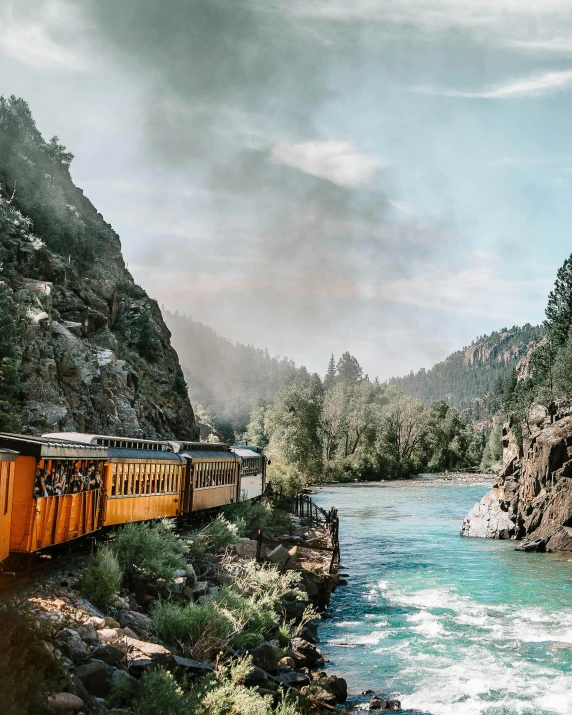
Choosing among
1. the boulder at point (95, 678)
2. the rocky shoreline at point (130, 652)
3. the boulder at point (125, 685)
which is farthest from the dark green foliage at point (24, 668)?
the boulder at point (125, 685)

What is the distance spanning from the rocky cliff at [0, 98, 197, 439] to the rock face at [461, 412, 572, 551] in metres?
27.4

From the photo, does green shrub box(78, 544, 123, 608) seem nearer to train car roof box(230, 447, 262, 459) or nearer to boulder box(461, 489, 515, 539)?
train car roof box(230, 447, 262, 459)

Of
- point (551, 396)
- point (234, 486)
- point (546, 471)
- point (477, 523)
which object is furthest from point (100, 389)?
point (551, 396)

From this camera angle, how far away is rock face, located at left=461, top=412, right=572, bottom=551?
40.9 m

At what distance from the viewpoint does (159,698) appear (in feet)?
31.8

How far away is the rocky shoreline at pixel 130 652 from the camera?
1006cm

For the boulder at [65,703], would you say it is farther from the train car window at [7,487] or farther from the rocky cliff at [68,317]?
the rocky cliff at [68,317]

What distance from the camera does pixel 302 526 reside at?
4259 centimetres

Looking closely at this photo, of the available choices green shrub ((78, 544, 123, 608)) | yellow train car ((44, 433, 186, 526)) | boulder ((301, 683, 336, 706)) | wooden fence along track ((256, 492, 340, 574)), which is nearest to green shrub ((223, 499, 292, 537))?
wooden fence along track ((256, 492, 340, 574))

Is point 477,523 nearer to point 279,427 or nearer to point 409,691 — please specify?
point 409,691

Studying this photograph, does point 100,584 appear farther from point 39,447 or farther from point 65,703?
point 65,703

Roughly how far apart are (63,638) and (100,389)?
1638 inches

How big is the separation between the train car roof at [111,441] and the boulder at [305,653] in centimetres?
819

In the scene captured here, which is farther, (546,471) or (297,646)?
(546,471)
